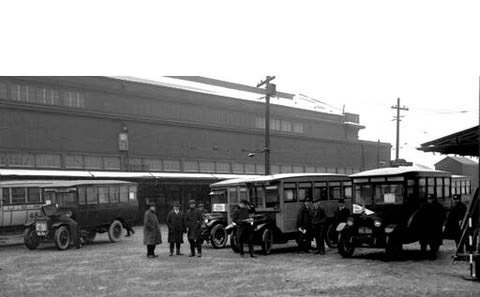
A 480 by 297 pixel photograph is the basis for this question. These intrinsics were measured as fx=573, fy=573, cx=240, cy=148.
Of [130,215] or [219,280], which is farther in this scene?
[130,215]

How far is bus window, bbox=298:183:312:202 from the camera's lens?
1648cm

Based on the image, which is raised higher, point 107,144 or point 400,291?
point 107,144

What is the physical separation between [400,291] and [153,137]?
1222 inches

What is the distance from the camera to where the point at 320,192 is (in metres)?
16.9

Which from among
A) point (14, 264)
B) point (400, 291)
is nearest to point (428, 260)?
point (400, 291)

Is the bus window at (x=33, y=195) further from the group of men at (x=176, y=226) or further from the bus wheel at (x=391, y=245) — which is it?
the bus wheel at (x=391, y=245)

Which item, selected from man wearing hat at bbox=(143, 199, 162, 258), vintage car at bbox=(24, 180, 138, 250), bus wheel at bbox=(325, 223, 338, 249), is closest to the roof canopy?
bus wheel at bbox=(325, 223, 338, 249)

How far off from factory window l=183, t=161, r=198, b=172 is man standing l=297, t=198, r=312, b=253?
82.4 ft

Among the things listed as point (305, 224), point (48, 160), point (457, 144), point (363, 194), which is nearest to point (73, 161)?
point (48, 160)

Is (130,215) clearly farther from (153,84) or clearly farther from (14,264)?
(153,84)

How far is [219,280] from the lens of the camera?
1080 centimetres

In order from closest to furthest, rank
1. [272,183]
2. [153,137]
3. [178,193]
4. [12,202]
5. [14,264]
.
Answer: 1. [14,264]
2. [272,183]
3. [12,202]
4. [178,193]
5. [153,137]

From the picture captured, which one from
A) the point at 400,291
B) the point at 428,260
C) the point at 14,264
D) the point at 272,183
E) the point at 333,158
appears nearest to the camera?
the point at 400,291

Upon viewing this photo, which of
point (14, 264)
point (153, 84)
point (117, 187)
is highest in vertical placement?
point (153, 84)
